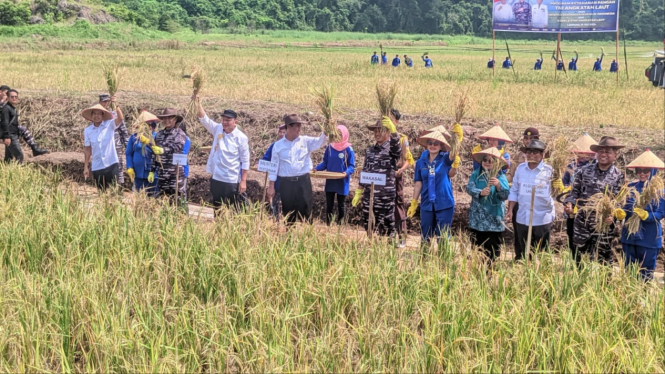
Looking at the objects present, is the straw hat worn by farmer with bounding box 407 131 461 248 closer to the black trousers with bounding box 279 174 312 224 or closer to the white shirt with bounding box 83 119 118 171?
the black trousers with bounding box 279 174 312 224

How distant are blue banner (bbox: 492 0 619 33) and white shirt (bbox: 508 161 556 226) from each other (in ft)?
59.8

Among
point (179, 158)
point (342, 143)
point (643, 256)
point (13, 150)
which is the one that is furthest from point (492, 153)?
point (13, 150)

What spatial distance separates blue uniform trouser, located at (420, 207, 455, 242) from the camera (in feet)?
23.5

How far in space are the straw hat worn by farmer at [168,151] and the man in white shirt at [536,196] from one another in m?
3.72

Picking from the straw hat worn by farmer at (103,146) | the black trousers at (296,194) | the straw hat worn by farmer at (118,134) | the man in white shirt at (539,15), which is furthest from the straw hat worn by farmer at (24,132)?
the man in white shirt at (539,15)

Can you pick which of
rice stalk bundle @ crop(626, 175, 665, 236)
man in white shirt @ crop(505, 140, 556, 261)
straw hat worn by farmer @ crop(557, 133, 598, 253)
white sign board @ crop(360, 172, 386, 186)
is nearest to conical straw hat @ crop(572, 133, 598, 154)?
straw hat worn by farmer @ crop(557, 133, 598, 253)

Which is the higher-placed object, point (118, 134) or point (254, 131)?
point (118, 134)

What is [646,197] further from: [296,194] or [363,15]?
[363,15]

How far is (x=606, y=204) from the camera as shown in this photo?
5.98m

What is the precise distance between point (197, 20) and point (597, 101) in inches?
2127

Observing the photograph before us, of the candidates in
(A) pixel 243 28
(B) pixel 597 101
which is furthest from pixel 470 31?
(B) pixel 597 101

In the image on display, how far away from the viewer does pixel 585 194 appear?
6.74m

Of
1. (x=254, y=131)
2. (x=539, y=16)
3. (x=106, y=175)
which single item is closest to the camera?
(x=106, y=175)

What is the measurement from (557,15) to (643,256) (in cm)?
1959
